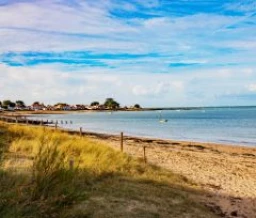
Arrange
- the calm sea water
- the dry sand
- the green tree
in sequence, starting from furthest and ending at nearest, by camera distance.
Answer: the green tree
the calm sea water
the dry sand

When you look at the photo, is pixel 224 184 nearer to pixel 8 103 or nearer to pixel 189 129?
pixel 189 129

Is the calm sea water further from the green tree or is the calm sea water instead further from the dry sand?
the green tree

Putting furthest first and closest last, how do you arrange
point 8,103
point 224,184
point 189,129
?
point 8,103
point 189,129
point 224,184

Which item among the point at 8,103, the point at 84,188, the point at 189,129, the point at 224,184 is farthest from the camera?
the point at 8,103

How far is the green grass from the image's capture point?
18.7 ft

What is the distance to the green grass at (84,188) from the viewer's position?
18.7 feet

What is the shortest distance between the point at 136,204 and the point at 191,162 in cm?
1119

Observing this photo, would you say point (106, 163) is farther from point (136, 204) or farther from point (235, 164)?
point (235, 164)

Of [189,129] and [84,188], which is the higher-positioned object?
[84,188]

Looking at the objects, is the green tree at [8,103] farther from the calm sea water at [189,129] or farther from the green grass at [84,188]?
the green grass at [84,188]

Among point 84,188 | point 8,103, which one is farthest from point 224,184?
point 8,103

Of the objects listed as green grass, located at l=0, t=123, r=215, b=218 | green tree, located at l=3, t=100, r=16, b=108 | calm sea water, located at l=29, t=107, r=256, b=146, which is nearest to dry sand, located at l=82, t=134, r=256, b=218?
green grass, located at l=0, t=123, r=215, b=218

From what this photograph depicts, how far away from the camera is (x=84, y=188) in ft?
27.8

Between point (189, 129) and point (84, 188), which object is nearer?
point (84, 188)
